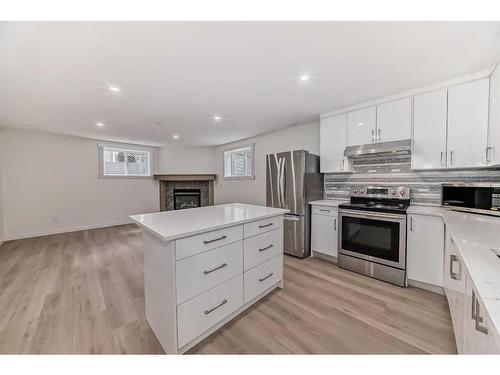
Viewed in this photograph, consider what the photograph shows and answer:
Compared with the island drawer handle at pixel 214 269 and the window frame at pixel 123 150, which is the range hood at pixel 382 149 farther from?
the window frame at pixel 123 150

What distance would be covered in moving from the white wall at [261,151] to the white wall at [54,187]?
2570 millimetres

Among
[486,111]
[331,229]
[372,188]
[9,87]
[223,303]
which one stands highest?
[9,87]

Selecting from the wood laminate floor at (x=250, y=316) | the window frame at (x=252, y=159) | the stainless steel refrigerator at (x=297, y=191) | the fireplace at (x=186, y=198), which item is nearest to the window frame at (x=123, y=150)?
the fireplace at (x=186, y=198)

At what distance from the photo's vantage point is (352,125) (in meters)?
2.76

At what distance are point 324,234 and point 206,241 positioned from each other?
6.81 feet

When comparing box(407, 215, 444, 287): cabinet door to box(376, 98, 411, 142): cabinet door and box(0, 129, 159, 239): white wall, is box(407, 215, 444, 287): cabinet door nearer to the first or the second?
box(376, 98, 411, 142): cabinet door

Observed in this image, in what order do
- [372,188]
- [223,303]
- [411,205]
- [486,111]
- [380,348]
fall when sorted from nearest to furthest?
[380,348] < [223,303] < [486,111] < [411,205] < [372,188]

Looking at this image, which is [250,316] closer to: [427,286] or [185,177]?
[427,286]

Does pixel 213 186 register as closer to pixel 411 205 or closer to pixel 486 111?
pixel 411 205

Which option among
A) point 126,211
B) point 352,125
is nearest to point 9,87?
point 126,211

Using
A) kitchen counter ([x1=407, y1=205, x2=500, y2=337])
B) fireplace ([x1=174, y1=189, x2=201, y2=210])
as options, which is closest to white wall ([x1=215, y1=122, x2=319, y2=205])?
fireplace ([x1=174, y1=189, x2=201, y2=210])

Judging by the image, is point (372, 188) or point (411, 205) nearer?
point (411, 205)

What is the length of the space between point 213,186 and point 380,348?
5380mm

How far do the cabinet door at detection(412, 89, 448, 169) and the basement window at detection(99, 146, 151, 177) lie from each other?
5949 mm
